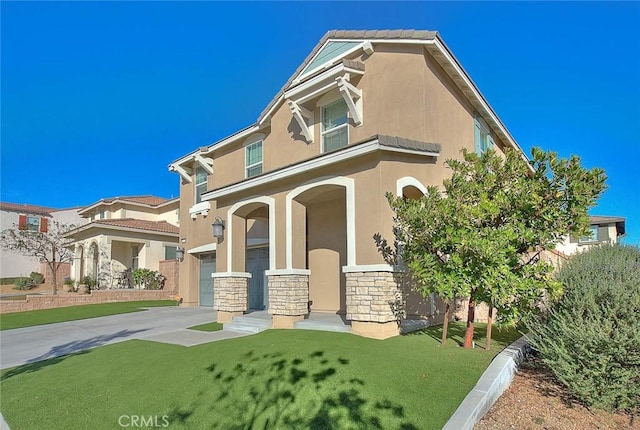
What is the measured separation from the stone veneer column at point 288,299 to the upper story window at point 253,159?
20.4ft

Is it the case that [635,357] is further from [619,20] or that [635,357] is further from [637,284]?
[619,20]

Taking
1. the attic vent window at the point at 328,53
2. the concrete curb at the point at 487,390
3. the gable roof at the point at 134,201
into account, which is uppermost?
the attic vent window at the point at 328,53

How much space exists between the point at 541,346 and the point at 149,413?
6099mm

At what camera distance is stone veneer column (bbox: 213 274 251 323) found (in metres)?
13.4

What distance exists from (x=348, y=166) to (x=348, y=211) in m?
1.17

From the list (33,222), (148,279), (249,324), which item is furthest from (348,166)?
(33,222)

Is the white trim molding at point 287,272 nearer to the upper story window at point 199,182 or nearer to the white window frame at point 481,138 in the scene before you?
the white window frame at point 481,138

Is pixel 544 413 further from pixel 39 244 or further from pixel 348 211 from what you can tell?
pixel 39 244

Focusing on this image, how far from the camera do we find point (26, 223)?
133 feet

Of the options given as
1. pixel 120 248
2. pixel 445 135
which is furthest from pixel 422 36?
pixel 120 248

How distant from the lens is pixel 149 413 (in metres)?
Answer: 6.15

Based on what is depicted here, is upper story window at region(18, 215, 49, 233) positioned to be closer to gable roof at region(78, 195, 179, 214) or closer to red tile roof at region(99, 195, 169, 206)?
gable roof at region(78, 195, 179, 214)

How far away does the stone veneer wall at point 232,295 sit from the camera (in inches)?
526

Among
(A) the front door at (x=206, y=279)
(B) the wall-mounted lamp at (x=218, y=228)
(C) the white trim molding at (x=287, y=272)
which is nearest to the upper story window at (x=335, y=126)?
(C) the white trim molding at (x=287, y=272)
